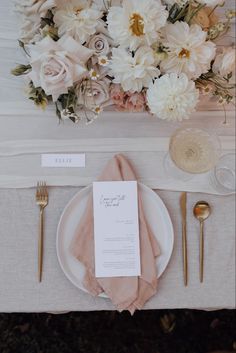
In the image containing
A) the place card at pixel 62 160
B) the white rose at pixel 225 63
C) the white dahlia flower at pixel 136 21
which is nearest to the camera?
the white dahlia flower at pixel 136 21

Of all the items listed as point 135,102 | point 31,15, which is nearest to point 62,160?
point 135,102

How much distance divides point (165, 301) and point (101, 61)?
0.54m

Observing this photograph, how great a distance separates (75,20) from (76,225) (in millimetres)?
427

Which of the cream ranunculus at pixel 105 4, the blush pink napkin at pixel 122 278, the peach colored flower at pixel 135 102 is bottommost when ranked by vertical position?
the blush pink napkin at pixel 122 278

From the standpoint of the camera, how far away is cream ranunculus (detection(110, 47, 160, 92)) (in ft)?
2.97

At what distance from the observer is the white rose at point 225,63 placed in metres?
0.96

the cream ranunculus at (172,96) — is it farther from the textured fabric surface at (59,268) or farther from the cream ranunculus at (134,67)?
the textured fabric surface at (59,268)

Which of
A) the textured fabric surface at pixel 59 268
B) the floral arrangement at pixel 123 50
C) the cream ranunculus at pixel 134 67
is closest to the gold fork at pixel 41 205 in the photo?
the textured fabric surface at pixel 59 268

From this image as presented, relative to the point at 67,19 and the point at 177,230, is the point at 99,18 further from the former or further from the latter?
the point at 177,230

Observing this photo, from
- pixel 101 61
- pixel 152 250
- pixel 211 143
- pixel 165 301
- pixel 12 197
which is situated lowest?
pixel 165 301

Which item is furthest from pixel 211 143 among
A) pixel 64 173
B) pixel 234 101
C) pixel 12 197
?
pixel 12 197

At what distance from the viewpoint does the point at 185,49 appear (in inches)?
35.5

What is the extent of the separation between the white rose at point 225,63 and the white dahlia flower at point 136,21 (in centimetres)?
17

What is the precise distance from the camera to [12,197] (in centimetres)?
104
